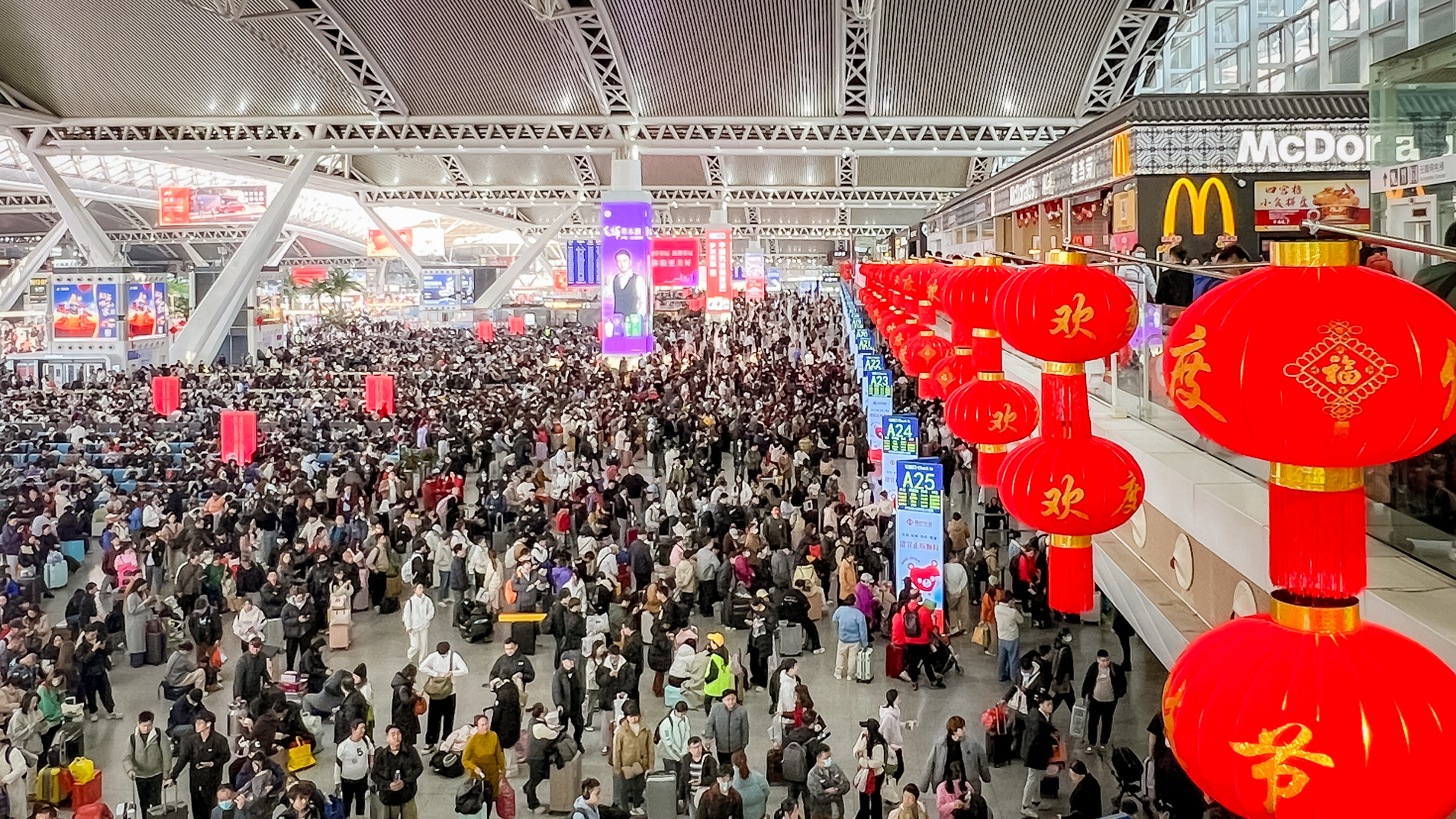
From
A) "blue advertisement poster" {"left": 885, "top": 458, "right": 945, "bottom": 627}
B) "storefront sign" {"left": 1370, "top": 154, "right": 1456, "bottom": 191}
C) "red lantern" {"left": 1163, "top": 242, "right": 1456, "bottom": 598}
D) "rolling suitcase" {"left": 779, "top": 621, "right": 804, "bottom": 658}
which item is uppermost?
"storefront sign" {"left": 1370, "top": 154, "right": 1456, "bottom": 191}

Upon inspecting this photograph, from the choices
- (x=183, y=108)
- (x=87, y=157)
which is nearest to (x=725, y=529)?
(x=183, y=108)

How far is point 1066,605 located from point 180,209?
2804 centimetres

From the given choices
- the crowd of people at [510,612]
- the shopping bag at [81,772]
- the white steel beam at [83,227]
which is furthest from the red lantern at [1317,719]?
the white steel beam at [83,227]

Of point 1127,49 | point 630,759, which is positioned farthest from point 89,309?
point 630,759

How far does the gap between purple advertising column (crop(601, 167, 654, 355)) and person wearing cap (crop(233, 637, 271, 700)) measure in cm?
1759

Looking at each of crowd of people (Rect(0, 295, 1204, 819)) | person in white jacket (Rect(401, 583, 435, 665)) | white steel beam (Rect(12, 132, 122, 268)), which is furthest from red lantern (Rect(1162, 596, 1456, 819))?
white steel beam (Rect(12, 132, 122, 268))

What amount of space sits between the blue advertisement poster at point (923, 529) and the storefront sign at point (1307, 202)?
3105 mm

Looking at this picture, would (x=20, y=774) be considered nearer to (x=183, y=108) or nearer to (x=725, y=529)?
(x=725, y=529)

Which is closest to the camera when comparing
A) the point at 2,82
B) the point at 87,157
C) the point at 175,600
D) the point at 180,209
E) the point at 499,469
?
the point at 175,600

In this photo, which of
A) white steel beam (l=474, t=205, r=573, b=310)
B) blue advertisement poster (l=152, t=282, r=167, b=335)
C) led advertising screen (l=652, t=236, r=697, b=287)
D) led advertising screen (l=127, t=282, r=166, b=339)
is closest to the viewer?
led advertising screen (l=127, t=282, r=166, b=339)

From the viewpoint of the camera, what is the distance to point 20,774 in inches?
281

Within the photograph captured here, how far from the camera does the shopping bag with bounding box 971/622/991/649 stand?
10609 millimetres

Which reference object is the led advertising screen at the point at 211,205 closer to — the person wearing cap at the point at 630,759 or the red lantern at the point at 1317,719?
the person wearing cap at the point at 630,759

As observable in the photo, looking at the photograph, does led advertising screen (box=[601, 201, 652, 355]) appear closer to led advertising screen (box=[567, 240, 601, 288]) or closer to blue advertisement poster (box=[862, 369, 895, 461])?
blue advertisement poster (box=[862, 369, 895, 461])
